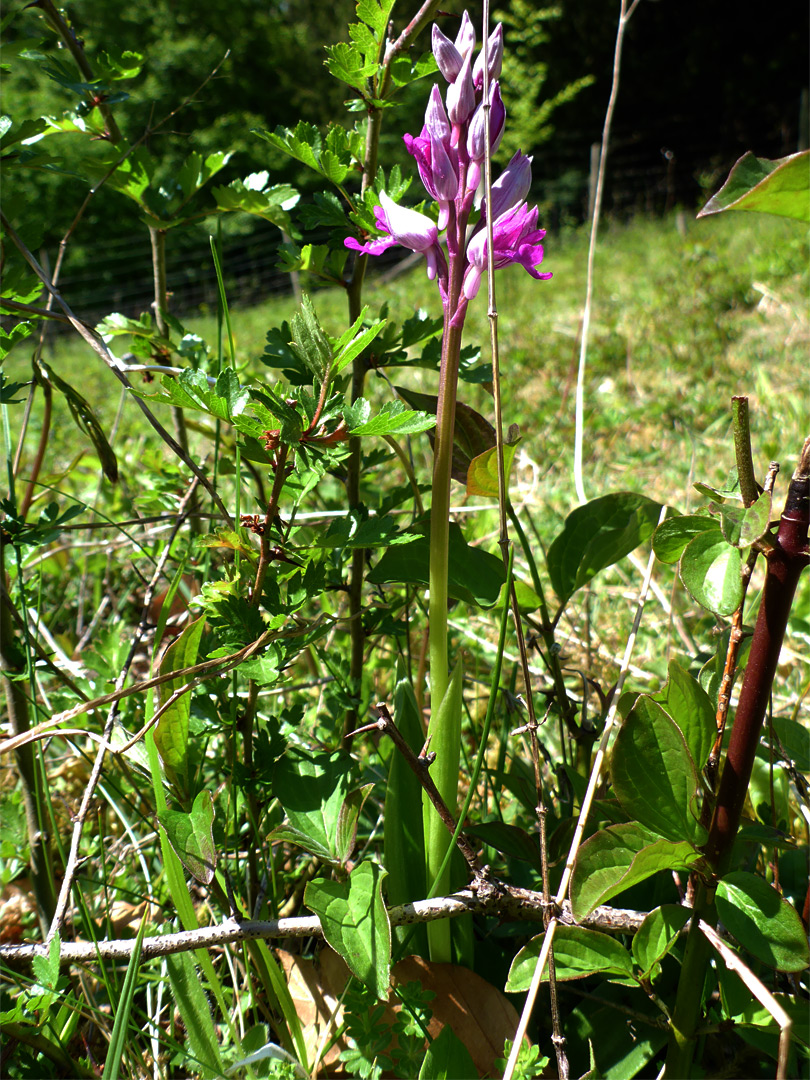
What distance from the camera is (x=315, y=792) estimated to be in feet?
2.27

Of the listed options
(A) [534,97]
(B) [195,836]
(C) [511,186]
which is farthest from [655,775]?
(A) [534,97]

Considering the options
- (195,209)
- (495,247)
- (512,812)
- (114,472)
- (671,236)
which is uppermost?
(671,236)

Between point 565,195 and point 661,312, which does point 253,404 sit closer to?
point 661,312

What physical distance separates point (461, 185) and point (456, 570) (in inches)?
13.5

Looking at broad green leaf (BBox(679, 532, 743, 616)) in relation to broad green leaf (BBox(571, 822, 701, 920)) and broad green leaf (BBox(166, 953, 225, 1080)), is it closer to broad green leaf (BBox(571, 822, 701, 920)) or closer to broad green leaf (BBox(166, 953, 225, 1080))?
broad green leaf (BBox(571, 822, 701, 920))

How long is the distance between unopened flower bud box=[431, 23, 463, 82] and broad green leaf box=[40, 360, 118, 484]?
46 centimetres

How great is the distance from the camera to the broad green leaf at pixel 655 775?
558 mm

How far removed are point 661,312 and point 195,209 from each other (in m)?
3.15

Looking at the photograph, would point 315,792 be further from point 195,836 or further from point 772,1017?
point 772,1017

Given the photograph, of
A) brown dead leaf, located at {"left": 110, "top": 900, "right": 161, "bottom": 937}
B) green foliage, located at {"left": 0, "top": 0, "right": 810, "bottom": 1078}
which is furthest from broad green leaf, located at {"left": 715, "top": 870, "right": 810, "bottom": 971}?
brown dead leaf, located at {"left": 110, "top": 900, "right": 161, "bottom": 937}

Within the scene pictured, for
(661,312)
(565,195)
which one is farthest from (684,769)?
(565,195)

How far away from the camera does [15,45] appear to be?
0.72 m

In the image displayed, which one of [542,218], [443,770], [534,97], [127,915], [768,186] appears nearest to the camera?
[768,186]

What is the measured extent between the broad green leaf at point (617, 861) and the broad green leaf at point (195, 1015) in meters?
0.31
